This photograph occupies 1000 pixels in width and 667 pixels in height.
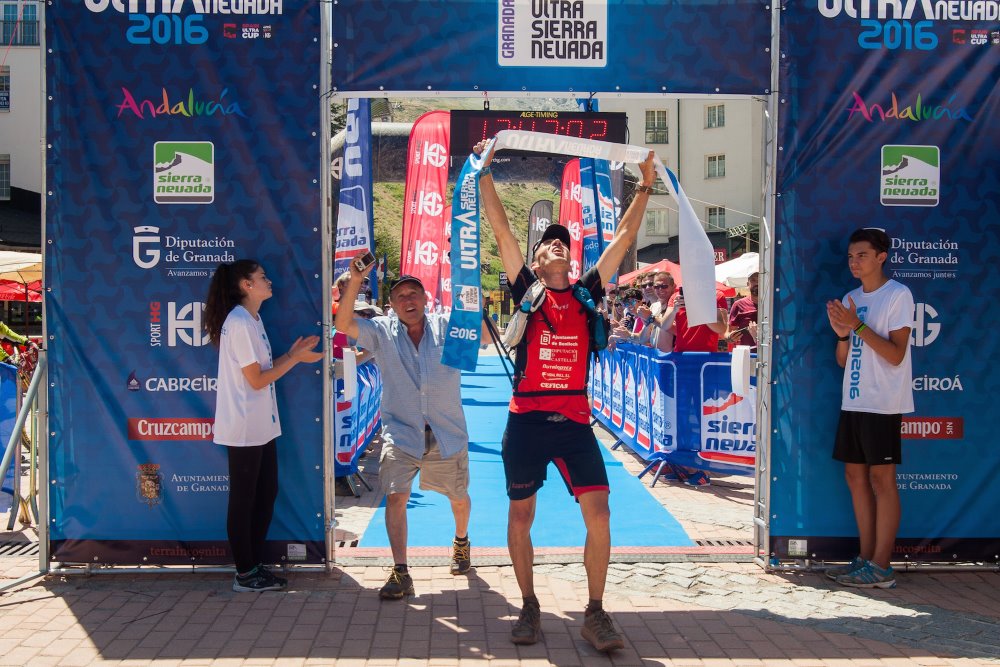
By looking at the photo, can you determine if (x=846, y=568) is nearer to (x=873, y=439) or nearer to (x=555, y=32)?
(x=873, y=439)

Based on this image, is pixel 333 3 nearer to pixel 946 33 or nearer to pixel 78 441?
pixel 78 441

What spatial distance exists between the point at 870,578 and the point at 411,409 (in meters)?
2.90

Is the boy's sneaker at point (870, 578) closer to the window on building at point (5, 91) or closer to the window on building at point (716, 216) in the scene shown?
the window on building at point (5, 91)

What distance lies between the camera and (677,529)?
656cm

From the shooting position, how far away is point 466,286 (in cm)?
477

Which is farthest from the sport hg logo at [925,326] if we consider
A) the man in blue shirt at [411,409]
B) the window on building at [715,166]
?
the window on building at [715,166]

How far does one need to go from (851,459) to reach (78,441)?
4674 mm

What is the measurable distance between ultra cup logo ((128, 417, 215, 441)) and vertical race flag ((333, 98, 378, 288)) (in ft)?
12.3

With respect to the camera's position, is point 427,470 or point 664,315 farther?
point 664,315

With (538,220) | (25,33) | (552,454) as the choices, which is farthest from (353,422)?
(25,33)

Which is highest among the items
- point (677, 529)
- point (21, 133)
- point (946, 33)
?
point (21, 133)

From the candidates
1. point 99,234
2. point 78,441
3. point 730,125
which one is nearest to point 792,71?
point 99,234

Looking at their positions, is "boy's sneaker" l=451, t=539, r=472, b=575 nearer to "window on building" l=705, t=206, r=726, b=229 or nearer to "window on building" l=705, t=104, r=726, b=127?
"window on building" l=705, t=206, r=726, b=229

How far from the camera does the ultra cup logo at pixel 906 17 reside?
210 inches
